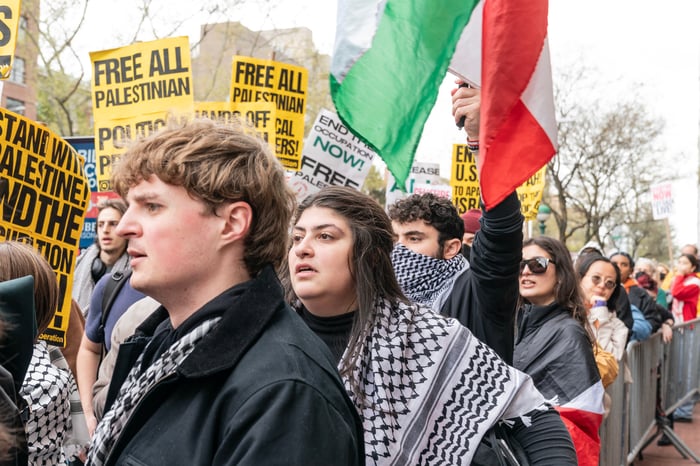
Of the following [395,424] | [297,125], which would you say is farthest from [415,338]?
[297,125]

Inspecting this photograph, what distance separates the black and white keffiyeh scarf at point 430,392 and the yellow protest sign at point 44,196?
211cm

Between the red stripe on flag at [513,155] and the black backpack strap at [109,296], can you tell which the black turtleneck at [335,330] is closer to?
the red stripe on flag at [513,155]

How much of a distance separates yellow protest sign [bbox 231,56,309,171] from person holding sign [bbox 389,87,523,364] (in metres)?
4.60

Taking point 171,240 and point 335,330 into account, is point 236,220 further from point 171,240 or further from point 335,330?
point 335,330

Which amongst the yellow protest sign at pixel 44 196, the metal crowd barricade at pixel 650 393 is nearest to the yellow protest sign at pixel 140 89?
the yellow protest sign at pixel 44 196

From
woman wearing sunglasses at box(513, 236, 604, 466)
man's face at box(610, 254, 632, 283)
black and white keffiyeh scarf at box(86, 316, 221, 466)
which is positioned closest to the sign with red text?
man's face at box(610, 254, 632, 283)

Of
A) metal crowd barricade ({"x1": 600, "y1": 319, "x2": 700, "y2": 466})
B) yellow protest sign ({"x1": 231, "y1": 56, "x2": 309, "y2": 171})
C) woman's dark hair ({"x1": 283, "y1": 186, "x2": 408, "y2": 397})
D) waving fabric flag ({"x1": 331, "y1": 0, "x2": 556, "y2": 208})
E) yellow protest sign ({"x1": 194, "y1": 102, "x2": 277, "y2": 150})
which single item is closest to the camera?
waving fabric flag ({"x1": 331, "y1": 0, "x2": 556, "y2": 208})

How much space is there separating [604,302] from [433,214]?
2.56m

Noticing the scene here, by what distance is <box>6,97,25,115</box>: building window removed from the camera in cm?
3853

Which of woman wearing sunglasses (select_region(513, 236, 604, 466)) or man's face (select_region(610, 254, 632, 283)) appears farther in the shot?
man's face (select_region(610, 254, 632, 283))

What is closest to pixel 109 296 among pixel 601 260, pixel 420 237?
pixel 420 237

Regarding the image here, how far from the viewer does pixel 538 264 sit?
14.6 feet

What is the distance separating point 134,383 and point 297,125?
287 inches

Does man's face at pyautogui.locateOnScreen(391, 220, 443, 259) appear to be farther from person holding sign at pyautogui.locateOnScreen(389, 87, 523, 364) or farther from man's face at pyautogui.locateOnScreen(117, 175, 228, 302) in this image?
man's face at pyautogui.locateOnScreen(117, 175, 228, 302)
